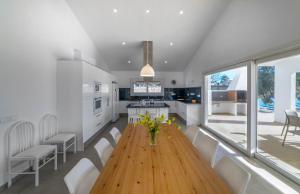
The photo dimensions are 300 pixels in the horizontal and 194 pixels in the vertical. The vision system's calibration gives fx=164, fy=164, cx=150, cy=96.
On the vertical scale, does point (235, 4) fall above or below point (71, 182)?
above

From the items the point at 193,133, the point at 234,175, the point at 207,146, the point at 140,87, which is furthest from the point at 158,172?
the point at 140,87

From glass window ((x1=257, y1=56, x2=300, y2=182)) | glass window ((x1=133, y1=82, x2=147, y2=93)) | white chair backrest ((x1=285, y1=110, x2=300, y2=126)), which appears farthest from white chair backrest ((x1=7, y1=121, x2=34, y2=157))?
glass window ((x1=133, y1=82, x2=147, y2=93))

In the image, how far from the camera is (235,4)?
13.1 ft

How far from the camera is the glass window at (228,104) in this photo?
444cm

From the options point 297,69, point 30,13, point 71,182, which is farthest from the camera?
point 30,13

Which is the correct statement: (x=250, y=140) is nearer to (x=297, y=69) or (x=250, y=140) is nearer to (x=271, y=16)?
(x=297, y=69)

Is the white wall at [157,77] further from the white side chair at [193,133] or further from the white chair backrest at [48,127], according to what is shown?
the white side chair at [193,133]

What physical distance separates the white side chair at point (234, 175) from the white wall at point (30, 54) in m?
3.06

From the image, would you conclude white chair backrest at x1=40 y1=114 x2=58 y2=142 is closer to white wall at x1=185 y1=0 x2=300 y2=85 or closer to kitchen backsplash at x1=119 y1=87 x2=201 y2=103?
white wall at x1=185 y1=0 x2=300 y2=85

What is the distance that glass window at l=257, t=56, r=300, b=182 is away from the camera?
113 inches

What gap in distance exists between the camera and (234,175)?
1.27 metres

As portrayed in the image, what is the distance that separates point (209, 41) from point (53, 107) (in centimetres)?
507

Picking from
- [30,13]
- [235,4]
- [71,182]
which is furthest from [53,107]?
[235,4]

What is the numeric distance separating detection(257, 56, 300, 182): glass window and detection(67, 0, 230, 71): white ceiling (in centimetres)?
232
